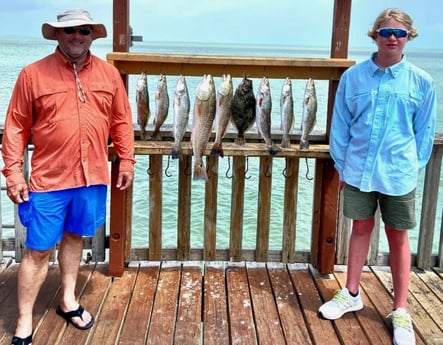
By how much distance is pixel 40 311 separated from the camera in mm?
3002

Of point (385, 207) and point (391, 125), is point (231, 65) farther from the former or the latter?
point (385, 207)

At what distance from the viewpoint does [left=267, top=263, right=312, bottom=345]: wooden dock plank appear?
112 inches

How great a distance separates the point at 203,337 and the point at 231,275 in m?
0.85

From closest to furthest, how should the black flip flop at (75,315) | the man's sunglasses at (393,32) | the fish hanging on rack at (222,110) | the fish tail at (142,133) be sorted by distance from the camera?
the man's sunglasses at (393,32) < the black flip flop at (75,315) < the fish hanging on rack at (222,110) < the fish tail at (142,133)

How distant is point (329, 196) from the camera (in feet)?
11.7

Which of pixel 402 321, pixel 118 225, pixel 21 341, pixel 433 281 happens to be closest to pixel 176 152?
pixel 118 225

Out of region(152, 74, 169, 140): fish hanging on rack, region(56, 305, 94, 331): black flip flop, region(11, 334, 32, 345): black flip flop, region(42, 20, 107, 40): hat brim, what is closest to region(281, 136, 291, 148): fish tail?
region(152, 74, 169, 140): fish hanging on rack

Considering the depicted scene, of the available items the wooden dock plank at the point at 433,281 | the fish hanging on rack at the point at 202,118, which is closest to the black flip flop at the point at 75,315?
the fish hanging on rack at the point at 202,118

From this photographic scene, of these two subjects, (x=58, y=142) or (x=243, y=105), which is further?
(x=243, y=105)

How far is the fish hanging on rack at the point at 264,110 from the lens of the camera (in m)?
3.13

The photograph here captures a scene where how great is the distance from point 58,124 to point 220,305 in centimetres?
144

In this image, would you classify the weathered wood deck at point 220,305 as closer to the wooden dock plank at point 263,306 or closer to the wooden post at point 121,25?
the wooden dock plank at point 263,306

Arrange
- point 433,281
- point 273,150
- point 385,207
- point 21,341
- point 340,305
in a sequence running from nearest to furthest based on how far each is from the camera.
Answer: point 21,341 < point 385,207 < point 340,305 < point 273,150 < point 433,281

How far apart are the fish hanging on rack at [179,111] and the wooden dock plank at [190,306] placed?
87 centimetres
